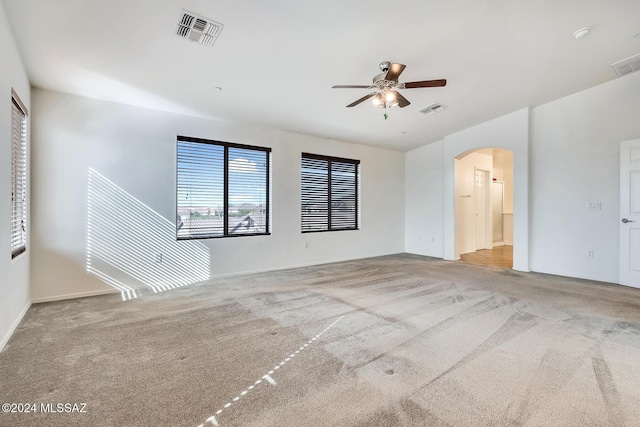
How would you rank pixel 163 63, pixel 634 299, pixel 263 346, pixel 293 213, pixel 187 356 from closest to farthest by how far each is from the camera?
pixel 187 356 < pixel 263 346 < pixel 163 63 < pixel 634 299 < pixel 293 213

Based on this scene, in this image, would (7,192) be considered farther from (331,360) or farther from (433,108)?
(433,108)

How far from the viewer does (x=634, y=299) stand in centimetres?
372

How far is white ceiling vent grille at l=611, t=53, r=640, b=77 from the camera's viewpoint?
3.80 meters

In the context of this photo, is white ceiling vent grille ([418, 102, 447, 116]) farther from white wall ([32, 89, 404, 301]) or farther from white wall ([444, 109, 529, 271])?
white wall ([32, 89, 404, 301])

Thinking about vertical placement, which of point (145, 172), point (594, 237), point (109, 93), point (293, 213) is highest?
point (109, 93)

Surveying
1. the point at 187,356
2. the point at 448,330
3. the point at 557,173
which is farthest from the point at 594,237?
the point at 187,356

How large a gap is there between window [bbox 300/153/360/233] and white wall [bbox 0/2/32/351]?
4.15 metres

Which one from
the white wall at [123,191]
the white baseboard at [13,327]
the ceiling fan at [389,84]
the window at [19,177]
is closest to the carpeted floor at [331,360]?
the white baseboard at [13,327]

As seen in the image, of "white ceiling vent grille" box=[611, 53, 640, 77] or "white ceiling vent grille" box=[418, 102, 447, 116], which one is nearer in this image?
"white ceiling vent grille" box=[611, 53, 640, 77]

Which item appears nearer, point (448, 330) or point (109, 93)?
point (448, 330)

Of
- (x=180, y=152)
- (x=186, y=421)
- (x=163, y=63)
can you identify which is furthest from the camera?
(x=180, y=152)

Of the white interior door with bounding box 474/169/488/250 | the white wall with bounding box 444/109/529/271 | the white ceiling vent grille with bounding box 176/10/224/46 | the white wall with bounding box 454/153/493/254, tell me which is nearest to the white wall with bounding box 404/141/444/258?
the white wall with bounding box 454/153/493/254

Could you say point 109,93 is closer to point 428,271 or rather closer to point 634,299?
point 428,271

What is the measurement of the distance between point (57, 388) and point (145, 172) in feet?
10.3
